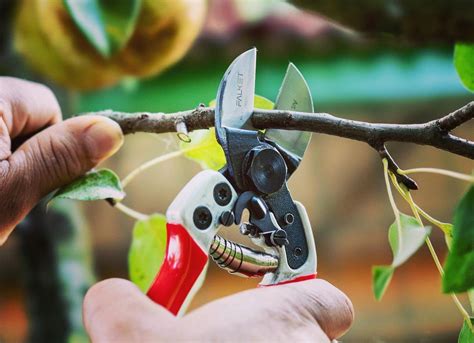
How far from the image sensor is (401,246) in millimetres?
301

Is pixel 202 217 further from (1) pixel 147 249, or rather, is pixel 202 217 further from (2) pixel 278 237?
(1) pixel 147 249

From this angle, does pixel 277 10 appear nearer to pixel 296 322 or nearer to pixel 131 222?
pixel 131 222

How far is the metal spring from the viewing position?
0.32m

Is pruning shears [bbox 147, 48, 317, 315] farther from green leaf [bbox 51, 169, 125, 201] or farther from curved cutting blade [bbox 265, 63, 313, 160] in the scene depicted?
green leaf [bbox 51, 169, 125, 201]

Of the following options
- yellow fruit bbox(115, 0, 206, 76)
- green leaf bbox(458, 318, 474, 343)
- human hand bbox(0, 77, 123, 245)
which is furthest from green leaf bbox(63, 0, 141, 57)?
green leaf bbox(458, 318, 474, 343)

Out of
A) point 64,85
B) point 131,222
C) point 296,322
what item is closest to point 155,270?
point 296,322

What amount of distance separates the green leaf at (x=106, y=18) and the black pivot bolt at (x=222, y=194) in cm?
29

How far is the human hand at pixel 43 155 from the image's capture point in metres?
0.42

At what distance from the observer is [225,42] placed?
1061 millimetres

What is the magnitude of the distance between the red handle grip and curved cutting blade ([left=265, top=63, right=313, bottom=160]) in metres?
0.08

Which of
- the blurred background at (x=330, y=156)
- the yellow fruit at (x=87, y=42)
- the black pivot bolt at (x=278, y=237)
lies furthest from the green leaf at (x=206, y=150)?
the blurred background at (x=330, y=156)

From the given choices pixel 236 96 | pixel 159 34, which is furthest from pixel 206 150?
pixel 159 34

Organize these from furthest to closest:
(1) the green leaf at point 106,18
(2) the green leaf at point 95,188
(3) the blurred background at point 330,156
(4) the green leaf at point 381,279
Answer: (3) the blurred background at point 330,156
(1) the green leaf at point 106,18
(2) the green leaf at point 95,188
(4) the green leaf at point 381,279

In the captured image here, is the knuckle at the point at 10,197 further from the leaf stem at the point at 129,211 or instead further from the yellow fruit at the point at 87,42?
the yellow fruit at the point at 87,42
